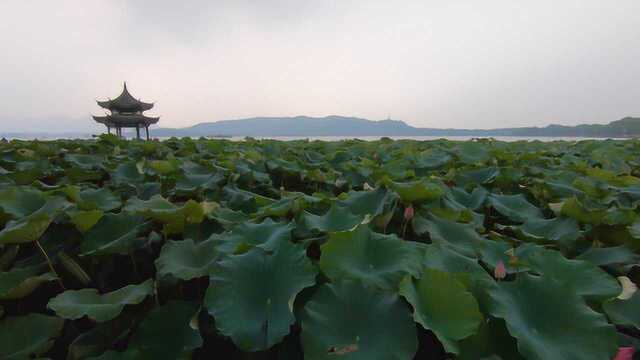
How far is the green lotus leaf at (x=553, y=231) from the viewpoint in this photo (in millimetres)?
1112

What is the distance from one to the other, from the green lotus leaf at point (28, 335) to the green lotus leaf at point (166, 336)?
192 millimetres

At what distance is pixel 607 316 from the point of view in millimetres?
783

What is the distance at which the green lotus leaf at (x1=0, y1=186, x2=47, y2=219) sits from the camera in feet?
3.86

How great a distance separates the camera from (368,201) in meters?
1.30

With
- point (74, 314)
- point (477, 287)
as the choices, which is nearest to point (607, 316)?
point (477, 287)

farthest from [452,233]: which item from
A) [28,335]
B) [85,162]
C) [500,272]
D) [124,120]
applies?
[124,120]

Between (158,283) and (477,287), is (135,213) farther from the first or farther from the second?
(477,287)

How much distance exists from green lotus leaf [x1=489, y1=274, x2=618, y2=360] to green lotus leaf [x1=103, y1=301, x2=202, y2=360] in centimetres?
59

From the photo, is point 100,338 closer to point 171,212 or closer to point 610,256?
point 171,212

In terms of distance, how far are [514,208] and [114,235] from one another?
1409mm

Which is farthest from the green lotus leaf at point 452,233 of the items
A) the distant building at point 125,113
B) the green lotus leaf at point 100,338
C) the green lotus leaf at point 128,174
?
the distant building at point 125,113

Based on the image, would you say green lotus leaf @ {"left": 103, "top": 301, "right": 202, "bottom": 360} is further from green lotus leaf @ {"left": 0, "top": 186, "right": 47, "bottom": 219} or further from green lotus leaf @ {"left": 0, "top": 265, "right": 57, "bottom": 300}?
green lotus leaf @ {"left": 0, "top": 186, "right": 47, "bottom": 219}

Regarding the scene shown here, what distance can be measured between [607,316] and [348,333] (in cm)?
56

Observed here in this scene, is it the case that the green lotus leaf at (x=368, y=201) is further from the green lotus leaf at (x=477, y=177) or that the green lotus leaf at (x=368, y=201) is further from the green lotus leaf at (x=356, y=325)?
the green lotus leaf at (x=477, y=177)
